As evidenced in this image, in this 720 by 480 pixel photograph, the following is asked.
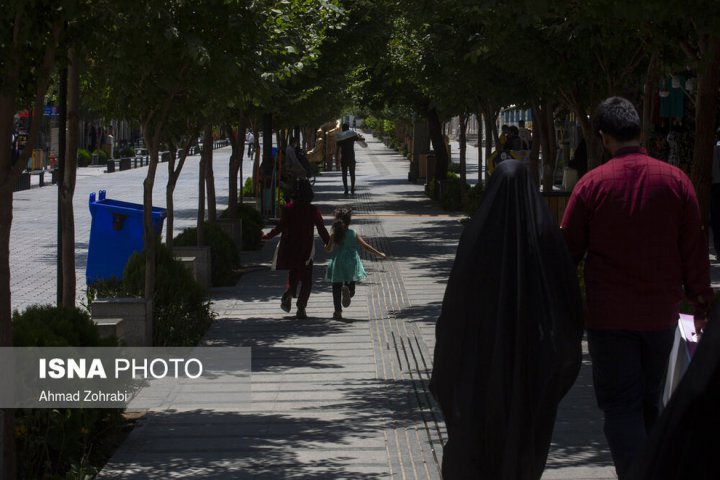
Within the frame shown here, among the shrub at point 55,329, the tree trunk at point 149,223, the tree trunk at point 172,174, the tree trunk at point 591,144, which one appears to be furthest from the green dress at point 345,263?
the shrub at point 55,329

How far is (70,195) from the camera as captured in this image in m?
10.0

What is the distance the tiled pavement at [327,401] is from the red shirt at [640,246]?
5.02ft

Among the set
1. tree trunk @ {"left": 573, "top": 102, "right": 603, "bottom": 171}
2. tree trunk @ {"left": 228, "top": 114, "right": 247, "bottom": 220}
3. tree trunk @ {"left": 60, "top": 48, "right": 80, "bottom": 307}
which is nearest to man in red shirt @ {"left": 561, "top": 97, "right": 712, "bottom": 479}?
tree trunk @ {"left": 60, "top": 48, "right": 80, "bottom": 307}

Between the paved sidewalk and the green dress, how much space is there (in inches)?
17.5

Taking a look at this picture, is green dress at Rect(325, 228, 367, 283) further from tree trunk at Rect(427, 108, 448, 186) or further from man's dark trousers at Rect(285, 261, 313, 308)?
tree trunk at Rect(427, 108, 448, 186)

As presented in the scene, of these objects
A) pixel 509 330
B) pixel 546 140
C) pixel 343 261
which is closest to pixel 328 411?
pixel 509 330

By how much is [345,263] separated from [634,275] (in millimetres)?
8175

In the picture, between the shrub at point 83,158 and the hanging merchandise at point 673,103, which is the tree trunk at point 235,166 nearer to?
the hanging merchandise at point 673,103

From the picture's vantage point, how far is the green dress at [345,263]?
13758mm

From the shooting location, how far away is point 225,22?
1074cm

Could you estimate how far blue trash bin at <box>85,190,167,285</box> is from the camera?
1473 centimetres

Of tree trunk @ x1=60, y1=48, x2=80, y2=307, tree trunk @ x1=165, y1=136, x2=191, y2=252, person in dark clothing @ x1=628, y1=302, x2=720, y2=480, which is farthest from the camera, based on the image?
tree trunk @ x1=165, y1=136, x2=191, y2=252

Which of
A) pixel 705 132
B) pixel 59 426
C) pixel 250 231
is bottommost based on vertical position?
pixel 250 231

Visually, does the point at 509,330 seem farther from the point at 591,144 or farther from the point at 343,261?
the point at 591,144
